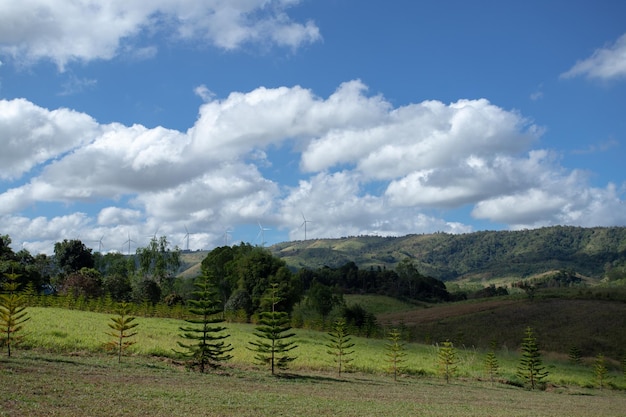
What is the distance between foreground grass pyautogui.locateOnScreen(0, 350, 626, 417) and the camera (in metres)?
15.0

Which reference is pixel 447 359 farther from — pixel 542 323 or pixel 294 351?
pixel 542 323

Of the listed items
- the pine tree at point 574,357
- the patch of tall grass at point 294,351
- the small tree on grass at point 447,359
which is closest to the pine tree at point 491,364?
the patch of tall grass at point 294,351

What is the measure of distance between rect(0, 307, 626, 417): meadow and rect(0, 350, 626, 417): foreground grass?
0.15 ft

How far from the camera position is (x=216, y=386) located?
21.6 metres

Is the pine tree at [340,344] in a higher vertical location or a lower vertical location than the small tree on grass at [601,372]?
higher

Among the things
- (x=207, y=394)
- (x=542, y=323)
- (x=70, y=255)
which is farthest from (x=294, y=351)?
(x=70, y=255)

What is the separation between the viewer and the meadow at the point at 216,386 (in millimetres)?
15602

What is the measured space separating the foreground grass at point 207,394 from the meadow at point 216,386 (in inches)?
1.7

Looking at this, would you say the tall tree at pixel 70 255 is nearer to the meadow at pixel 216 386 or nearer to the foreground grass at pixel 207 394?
the meadow at pixel 216 386

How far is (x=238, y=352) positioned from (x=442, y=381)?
47.0 ft

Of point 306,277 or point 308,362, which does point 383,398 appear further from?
point 306,277

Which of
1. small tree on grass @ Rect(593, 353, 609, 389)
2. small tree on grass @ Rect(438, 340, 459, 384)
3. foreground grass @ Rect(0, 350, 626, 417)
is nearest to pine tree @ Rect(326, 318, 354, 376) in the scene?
foreground grass @ Rect(0, 350, 626, 417)

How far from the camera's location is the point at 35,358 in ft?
79.8

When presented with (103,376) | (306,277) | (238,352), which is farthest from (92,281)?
(306,277)
